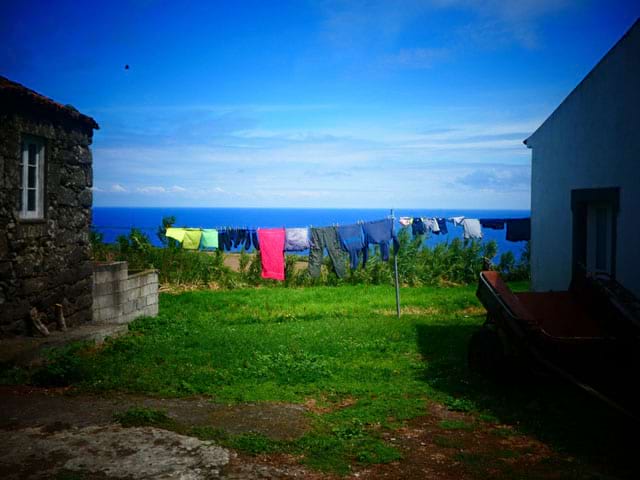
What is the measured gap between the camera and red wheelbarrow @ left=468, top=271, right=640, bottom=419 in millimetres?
5973

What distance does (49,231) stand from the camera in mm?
9211

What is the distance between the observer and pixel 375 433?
554cm

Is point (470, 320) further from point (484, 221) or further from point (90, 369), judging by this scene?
point (90, 369)

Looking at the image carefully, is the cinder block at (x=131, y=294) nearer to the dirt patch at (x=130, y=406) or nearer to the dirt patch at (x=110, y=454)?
the dirt patch at (x=130, y=406)

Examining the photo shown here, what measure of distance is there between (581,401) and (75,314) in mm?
8453

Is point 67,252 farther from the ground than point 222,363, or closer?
farther from the ground

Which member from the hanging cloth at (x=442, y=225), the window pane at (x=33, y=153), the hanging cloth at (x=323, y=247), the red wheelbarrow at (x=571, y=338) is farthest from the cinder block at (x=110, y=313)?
the hanging cloth at (x=442, y=225)

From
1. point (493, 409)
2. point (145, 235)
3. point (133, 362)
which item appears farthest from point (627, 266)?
point (145, 235)

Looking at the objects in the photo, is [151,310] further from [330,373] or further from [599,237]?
[599,237]

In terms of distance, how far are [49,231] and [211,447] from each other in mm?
5834

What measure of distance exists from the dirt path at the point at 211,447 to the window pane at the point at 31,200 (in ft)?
11.8

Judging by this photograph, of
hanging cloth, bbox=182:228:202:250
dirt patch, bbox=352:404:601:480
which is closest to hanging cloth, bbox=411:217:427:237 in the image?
hanging cloth, bbox=182:228:202:250

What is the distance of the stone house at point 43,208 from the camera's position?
321 inches

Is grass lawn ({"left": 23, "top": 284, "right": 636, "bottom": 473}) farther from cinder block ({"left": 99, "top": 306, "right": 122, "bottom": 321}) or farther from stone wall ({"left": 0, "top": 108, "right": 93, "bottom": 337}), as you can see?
stone wall ({"left": 0, "top": 108, "right": 93, "bottom": 337})
